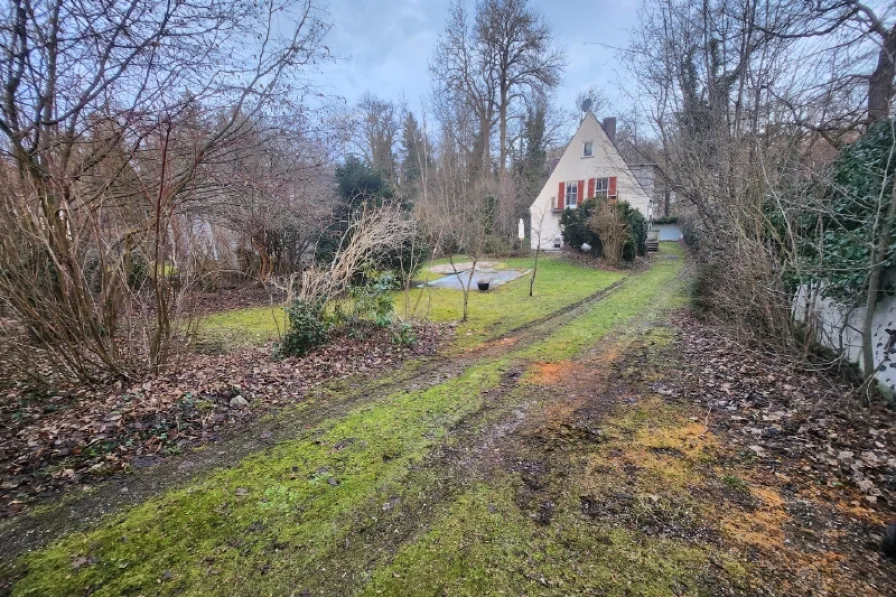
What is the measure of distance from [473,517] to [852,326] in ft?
13.5

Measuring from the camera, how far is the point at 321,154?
7.45 m

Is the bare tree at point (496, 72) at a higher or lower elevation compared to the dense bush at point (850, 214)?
higher

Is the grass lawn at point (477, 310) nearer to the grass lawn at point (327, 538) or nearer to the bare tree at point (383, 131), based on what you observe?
the grass lawn at point (327, 538)

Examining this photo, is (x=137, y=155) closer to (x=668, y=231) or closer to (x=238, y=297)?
(x=238, y=297)

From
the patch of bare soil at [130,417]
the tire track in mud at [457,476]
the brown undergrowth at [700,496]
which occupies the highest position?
the patch of bare soil at [130,417]

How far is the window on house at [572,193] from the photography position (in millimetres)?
22359

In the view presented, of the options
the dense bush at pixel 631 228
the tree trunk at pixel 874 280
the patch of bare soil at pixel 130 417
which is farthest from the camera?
the dense bush at pixel 631 228

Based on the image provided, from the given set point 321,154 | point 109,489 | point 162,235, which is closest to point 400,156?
point 321,154

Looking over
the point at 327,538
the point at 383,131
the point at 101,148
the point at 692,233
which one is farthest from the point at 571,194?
the point at 327,538

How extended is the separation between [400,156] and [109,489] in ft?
90.7

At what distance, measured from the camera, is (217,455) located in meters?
2.94

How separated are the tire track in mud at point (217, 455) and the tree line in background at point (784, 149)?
3.53 metres

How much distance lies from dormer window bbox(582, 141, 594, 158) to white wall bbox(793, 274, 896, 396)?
19.8m

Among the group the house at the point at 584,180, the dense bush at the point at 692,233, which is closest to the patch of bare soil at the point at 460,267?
the house at the point at 584,180
